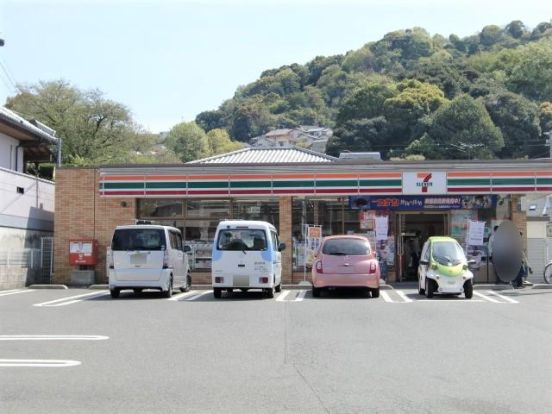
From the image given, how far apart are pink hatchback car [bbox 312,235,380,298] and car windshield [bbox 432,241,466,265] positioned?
6.52 feet

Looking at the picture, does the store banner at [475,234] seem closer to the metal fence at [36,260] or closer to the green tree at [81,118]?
the metal fence at [36,260]

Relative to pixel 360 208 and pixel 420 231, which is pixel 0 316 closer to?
pixel 360 208

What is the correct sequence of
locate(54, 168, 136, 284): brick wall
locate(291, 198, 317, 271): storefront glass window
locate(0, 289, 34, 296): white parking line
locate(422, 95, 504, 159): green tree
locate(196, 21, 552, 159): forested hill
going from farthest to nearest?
locate(196, 21, 552, 159): forested hill < locate(422, 95, 504, 159): green tree < locate(54, 168, 136, 284): brick wall < locate(291, 198, 317, 271): storefront glass window < locate(0, 289, 34, 296): white parking line

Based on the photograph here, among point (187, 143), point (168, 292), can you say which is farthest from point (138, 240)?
point (187, 143)

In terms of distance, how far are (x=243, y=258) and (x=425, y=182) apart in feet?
30.2

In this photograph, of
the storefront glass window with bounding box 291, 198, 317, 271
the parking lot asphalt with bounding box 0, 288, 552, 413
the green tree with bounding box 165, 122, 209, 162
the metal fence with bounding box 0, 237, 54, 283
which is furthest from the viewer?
the green tree with bounding box 165, 122, 209, 162

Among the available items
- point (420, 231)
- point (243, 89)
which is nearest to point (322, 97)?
point (243, 89)

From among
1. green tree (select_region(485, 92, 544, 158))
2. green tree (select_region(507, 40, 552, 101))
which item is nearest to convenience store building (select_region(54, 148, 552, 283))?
green tree (select_region(485, 92, 544, 158))

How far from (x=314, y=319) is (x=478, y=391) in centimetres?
635

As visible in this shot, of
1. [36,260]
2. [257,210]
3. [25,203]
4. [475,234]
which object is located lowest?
[36,260]

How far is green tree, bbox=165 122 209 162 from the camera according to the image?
103m

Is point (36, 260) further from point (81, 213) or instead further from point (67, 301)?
point (67, 301)

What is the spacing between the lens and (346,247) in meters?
18.3

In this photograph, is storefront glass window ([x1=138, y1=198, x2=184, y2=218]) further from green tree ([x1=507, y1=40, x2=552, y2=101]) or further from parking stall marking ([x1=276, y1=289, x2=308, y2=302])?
green tree ([x1=507, y1=40, x2=552, y2=101])
